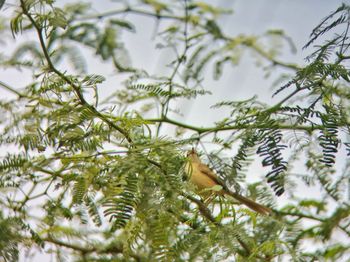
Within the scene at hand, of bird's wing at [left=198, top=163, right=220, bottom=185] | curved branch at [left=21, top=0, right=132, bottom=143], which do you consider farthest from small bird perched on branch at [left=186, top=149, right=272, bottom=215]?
curved branch at [left=21, top=0, right=132, bottom=143]

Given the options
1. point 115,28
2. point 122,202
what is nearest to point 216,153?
point 122,202

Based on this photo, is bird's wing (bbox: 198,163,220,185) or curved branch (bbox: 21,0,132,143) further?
bird's wing (bbox: 198,163,220,185)

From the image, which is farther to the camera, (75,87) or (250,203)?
(250,203)

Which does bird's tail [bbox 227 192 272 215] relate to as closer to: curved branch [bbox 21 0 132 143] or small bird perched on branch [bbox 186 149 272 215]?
small bird perched on branch [bbox 186 149 272 215]

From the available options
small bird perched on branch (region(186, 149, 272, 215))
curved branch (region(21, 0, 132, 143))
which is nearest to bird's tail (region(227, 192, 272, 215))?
small bird perched on branch (region(186, 149, 272, 215))

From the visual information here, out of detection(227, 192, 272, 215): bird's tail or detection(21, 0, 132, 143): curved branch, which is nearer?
detection(21, 0, 132, 143): curved branch

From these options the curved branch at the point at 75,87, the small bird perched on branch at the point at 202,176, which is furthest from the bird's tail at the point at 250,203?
the curved branch at the point at 75,87

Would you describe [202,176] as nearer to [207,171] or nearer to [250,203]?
[207,171]

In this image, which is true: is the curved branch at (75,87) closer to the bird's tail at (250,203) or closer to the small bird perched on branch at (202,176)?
the small bird perched on branch at (202,176)

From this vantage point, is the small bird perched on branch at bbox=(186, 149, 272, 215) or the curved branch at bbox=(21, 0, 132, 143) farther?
the small bird perched on branch at bbox=(186, 149, 272, 215)

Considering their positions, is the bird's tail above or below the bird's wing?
below

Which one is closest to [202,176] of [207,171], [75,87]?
[207,171]

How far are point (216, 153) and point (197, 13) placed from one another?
98 centimetres

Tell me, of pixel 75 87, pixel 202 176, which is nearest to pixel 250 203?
pixel 202 176
